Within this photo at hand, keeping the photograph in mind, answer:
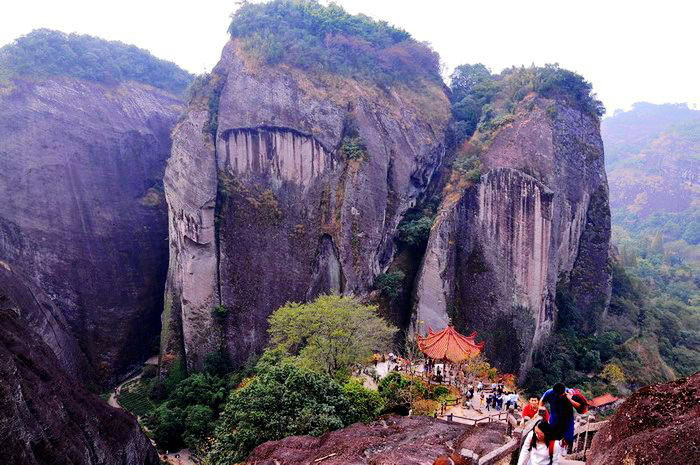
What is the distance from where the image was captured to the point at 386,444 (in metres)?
9.96

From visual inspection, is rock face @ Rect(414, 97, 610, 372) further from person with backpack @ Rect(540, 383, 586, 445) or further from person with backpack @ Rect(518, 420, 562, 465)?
person with backpack @ Rect(540, 383, 586, 445)

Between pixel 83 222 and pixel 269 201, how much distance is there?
10629 millimetres

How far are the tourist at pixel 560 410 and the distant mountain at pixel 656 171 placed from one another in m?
80.2

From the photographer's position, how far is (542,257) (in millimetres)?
23891

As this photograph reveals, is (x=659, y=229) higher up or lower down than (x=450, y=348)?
lower down

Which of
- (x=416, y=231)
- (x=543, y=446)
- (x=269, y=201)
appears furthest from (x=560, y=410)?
(x=269, y=201)

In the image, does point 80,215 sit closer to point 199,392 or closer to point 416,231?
point 199,392

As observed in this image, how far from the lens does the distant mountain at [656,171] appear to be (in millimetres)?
74188

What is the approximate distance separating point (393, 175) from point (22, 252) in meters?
19.5

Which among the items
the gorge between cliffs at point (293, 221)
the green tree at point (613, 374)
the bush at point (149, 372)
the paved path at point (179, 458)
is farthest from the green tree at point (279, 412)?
the green tree at point (613, 374)

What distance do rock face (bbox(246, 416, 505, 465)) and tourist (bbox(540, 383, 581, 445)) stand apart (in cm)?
352

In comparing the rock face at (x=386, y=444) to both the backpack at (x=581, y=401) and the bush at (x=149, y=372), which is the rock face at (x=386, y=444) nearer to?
the backpack at (x=581, y=401)

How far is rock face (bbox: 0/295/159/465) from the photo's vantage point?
1188 cm

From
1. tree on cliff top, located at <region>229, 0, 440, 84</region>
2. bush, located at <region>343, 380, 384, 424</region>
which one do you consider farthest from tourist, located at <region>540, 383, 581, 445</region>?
tree on cliff top, located at <region>229, 0, 440, 84</region>
